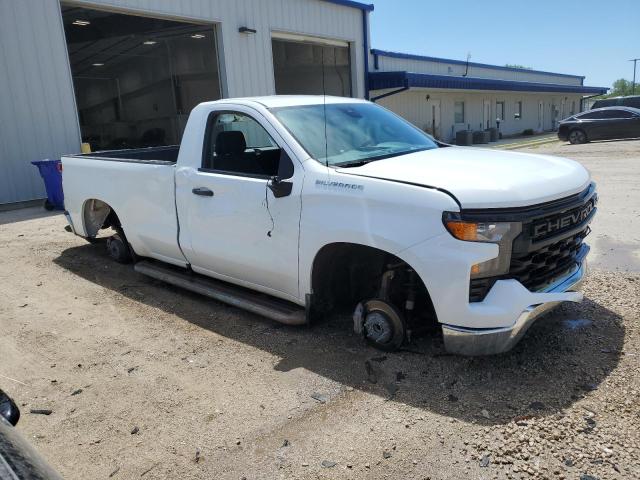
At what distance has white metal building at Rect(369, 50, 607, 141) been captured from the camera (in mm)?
25047

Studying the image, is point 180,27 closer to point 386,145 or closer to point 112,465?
point 386,145

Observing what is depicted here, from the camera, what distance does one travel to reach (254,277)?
4.60 meters

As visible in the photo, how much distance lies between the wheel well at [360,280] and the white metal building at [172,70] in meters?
2.23

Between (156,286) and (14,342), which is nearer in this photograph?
(14,342)

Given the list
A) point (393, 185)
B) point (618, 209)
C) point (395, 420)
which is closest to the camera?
point (395, 420)

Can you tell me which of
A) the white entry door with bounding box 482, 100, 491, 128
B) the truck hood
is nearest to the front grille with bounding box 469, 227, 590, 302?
the truck hood

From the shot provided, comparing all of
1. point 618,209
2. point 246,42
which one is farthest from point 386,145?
point 246,42

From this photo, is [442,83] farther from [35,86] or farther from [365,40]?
[35,86]

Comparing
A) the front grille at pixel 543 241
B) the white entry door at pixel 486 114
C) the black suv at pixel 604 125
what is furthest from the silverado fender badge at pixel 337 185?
the white entry door at pixel 486 114

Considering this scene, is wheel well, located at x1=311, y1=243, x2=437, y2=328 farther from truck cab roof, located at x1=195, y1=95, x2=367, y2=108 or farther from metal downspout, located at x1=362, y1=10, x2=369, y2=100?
metal downspout, located at x1=362, y1=10, x2=369, y2=100

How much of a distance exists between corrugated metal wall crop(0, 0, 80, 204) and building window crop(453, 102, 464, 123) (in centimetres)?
2491

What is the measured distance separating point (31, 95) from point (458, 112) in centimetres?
2643

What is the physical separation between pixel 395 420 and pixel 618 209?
740 centimetres

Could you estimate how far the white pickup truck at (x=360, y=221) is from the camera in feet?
10.9
